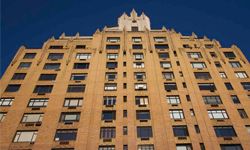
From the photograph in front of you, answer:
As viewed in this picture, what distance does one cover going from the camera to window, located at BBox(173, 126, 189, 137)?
37.6 meters

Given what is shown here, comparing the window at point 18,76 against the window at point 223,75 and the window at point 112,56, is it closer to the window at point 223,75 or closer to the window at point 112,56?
the window at point 112,56

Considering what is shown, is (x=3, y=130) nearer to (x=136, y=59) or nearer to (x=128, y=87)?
(x=128, y=87)

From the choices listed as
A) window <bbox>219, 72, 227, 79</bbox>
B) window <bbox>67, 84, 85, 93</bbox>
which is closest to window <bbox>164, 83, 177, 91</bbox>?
window <bbox>219, 72, 227, 79</bbox>

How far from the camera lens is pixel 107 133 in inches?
1478

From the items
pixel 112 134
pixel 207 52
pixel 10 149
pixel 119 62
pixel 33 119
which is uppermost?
pixel 207 52

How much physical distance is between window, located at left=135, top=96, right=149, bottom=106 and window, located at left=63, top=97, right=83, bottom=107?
8.90 meters

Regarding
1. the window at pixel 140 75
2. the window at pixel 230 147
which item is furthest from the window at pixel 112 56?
the window at pixel 230 147

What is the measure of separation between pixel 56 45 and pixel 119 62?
14.8m

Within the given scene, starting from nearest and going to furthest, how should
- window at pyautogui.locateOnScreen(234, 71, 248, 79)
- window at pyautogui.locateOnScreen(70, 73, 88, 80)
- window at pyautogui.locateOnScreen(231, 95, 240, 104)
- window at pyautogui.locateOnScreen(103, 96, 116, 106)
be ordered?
window at pyautogui.locateOnScreen(103, 96, 116, 106) → window at pyautogui.locateOnScreen(231, 95, 240, 104) → window at pyautogui.locateOnScreen(70, 73, 88, 80) → window at pyautogui.locateOnScreen(234, 71, 248, 79)

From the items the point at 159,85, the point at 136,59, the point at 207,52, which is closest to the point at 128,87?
the point at 159,85

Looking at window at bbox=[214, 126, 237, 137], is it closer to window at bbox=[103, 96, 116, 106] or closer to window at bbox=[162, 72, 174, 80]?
window at bbox=[162, 72, 174, 80]

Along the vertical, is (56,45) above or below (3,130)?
above

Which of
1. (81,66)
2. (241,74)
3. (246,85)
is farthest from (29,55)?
(246,85)

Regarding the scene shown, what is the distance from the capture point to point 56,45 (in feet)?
183
